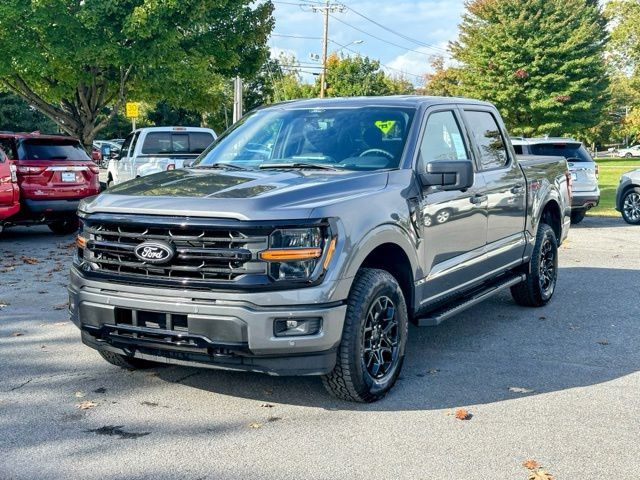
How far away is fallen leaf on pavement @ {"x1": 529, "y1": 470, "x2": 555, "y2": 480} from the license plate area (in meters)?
10.8

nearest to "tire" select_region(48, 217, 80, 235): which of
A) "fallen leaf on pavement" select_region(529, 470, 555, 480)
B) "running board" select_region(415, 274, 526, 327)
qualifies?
"running board" select_region(415, 274, 526, 327)

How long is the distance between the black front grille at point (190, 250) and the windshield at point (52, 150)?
8950mm

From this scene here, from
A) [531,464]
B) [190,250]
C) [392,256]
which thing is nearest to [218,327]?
[190,250]

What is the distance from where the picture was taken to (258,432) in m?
4.28

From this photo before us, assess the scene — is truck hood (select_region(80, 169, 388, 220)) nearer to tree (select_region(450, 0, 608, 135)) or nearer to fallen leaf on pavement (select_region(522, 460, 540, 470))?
fallen leaf on pavement (select_region(522, 460, 540, 470))

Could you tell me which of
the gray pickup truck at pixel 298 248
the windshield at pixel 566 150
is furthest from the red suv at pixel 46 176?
the windshield at pixel 566 150

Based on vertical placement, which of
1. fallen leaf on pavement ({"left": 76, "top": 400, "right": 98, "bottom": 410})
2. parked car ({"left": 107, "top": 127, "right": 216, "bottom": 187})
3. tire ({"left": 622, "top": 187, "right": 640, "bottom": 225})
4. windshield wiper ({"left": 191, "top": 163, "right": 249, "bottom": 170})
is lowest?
tire ({"left": 622, "top": 187, "right": 640, "bottom": 225})

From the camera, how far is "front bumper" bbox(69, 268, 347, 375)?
13.6 feet

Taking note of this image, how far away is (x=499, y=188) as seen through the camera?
6.53m

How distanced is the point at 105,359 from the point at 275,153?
199cm

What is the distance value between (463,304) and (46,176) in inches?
Answer: 354

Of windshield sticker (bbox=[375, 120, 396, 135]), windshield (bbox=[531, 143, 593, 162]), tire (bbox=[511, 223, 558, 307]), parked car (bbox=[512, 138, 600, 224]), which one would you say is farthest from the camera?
windshield (bbox=[531, 143, 593, 162])

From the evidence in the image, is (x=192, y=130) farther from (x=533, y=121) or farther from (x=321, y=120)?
(x=533, y=121)

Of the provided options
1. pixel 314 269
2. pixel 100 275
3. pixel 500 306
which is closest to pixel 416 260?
pixel 314 269
